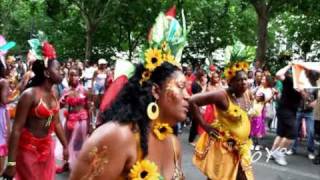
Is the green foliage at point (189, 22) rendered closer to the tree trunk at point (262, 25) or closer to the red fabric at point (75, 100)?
the tree trunk at point (262, 25)

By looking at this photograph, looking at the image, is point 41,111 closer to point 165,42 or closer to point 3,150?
point 3,150

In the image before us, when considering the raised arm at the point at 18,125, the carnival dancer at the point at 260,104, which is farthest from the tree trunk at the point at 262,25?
the raised arm at the point at 18,125

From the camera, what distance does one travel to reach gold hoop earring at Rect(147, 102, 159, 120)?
2.70m

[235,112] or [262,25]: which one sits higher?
[262,25]

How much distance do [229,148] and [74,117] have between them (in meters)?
3.29

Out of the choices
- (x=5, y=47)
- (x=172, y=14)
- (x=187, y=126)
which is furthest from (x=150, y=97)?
(x=187, y=126)

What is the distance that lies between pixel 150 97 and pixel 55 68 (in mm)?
2175

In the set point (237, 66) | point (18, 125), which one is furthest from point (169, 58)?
point (237, 66)

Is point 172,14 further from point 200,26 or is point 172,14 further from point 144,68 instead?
point 200,26

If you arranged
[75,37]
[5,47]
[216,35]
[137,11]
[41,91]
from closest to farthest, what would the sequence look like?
[41,91]
[5,47]
[137,11]
[216,35]
[75,37]

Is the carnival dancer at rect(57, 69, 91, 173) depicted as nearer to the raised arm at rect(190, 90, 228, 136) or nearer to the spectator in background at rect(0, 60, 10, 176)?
the spectator in background at rect(0, 60, 10, 176)

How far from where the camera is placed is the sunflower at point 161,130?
2844 millimetres

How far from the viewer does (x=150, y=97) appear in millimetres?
2723

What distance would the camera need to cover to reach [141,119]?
2.67 m
